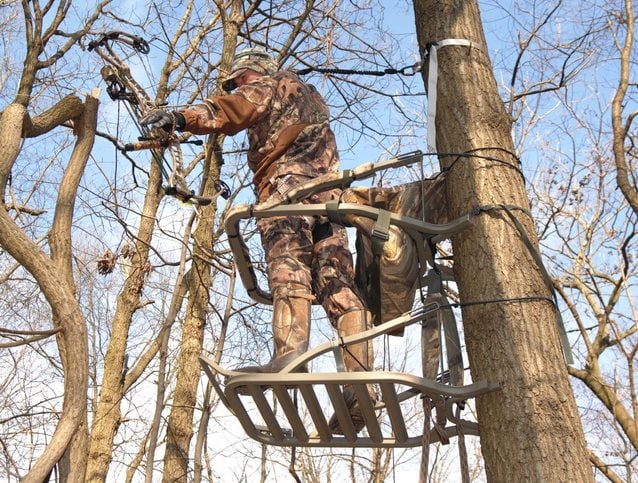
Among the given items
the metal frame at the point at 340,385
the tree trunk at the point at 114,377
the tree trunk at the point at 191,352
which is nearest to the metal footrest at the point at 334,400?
the metal frame at the point at 340,385

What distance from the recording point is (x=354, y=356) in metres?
3.30

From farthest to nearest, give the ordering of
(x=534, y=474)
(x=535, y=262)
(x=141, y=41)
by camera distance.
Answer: (x=141, y=41), (x=535, y=262), (x=534, y=474)

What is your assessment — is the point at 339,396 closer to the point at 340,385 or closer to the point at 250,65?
the point at 340,385

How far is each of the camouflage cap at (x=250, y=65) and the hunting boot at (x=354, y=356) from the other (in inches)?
58.9

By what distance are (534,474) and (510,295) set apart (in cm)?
66

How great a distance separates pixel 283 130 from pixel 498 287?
1515 mm

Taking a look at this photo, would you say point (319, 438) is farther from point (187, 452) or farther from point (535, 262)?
point (187, 452)

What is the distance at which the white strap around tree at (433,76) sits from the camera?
3168mm

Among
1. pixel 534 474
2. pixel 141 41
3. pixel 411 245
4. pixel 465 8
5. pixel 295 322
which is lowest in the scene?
pixel 534 474

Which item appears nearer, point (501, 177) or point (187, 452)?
point (501, 177)

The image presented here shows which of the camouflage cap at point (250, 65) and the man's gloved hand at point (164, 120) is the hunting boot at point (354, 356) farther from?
the camouflage cap at point (250, 65)

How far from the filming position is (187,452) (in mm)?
6211

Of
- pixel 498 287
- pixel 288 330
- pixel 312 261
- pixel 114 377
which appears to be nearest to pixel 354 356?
pixel 288 330

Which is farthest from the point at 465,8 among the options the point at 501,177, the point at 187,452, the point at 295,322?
the point at 187,452
